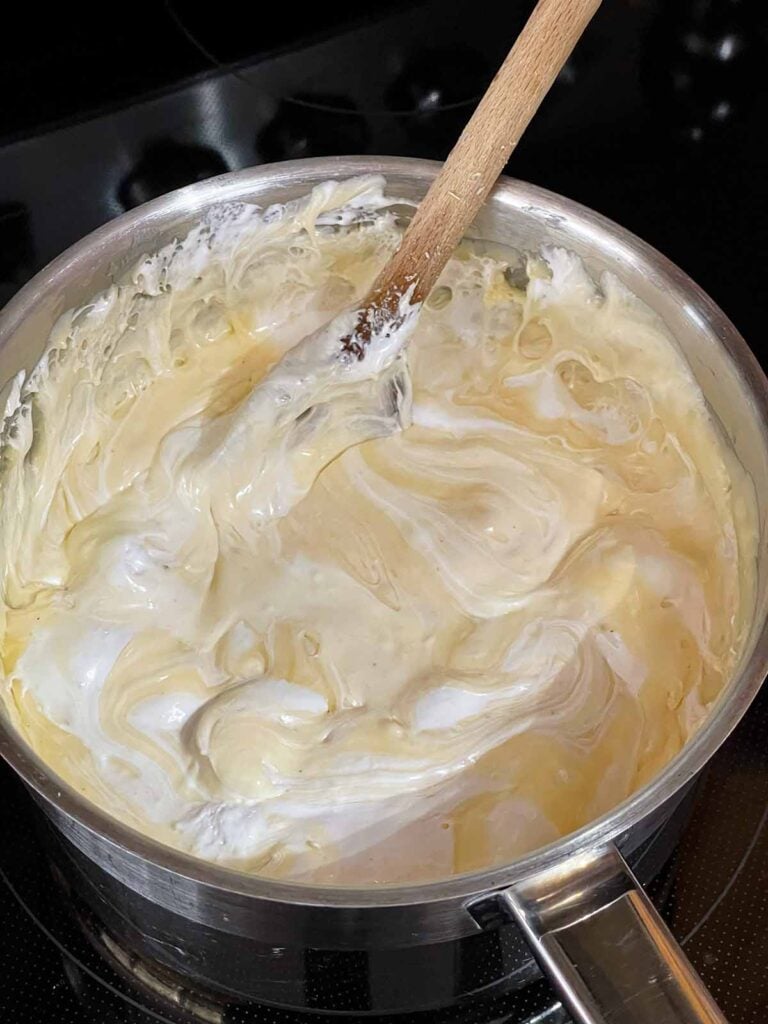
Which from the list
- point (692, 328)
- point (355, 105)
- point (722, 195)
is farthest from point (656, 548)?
point (355, 105)

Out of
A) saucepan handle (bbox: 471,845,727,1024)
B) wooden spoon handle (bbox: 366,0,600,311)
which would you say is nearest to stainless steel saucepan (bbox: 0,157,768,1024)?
saucepan handle (bbox: 471,845,727,1024)

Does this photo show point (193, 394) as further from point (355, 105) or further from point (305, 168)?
point (355, 105)

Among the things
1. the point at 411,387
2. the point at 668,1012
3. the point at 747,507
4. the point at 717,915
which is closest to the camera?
the point at 668,1012

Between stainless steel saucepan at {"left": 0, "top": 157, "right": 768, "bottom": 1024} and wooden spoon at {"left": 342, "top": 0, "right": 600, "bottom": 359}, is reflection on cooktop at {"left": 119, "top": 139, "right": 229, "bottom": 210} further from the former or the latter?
wooden spoon at {"left": 342, "top": 0, "right": 600, "bottom": 359}

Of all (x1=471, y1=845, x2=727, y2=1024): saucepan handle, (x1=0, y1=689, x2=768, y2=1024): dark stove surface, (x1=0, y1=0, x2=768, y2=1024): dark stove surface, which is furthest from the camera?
(x1=0, y1=0, x2=768, y2=1024): dark stove surface

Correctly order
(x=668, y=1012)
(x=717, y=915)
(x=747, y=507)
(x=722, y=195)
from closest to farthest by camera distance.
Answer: (x=668, y=1012) < (x=717, y=915) < (x=747, y=507) < (x=722, y=195)

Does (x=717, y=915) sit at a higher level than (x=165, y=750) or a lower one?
higher
